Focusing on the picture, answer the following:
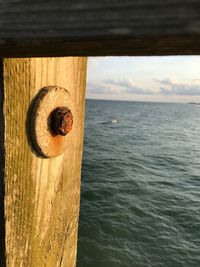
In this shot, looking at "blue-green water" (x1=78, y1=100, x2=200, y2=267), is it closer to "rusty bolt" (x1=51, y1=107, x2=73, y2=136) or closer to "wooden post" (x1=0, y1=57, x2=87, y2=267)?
"wooden post" (x1=0, y1=57, x2=87, y2=267)

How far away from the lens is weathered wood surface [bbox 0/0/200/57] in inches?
13.8

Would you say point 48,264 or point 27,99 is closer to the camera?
point 27,99

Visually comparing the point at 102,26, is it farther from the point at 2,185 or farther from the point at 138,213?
the point at 138,213

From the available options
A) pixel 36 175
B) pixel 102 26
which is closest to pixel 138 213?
pixel 36 175

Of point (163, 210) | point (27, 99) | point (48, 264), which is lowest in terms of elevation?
point (163, 210)

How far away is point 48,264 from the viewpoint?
955 millimetres

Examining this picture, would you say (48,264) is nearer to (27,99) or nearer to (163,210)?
(27,99)

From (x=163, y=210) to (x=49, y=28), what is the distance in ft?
46.6

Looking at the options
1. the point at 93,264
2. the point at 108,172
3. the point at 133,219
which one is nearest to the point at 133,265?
the point at 93,264

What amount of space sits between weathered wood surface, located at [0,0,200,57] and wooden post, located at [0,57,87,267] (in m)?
0.25

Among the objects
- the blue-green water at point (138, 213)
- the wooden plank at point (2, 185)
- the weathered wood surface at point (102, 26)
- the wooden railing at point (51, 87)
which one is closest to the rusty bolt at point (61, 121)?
the wooden railing at point (51, 87)

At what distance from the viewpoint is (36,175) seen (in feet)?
2.72

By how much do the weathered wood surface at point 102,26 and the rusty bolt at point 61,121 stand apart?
33 centimetres

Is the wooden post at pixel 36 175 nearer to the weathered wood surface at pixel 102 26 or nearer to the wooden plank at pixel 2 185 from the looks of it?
the wooden plank at pixel 2 185
